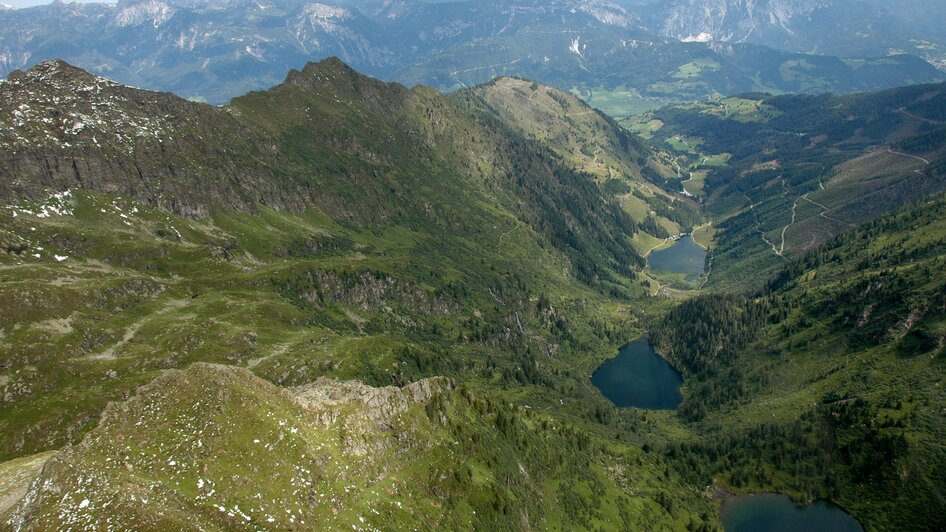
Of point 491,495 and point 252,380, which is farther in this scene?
point 491,495

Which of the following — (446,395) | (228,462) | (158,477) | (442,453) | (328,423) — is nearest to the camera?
(158,477)

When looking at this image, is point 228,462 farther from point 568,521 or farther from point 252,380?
point 568,521

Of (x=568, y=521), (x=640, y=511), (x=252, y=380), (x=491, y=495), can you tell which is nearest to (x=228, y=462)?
(x=252, y=380)

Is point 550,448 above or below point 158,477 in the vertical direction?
below

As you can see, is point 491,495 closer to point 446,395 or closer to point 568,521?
point 446,395

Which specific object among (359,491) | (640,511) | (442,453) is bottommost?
(640,511)

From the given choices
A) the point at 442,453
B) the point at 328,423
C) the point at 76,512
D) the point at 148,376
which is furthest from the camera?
the point at 148,376

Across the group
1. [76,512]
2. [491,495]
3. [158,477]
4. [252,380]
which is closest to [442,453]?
[491,495]

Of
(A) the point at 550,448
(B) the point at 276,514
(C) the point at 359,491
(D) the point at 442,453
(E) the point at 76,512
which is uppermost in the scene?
(E) the point at 76,512

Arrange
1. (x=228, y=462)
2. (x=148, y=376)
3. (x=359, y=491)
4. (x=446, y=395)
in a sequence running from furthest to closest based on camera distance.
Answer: (x=148, y=376)
(x=446, y=395)
(x=359, y=491)
(x=228, y=462)
